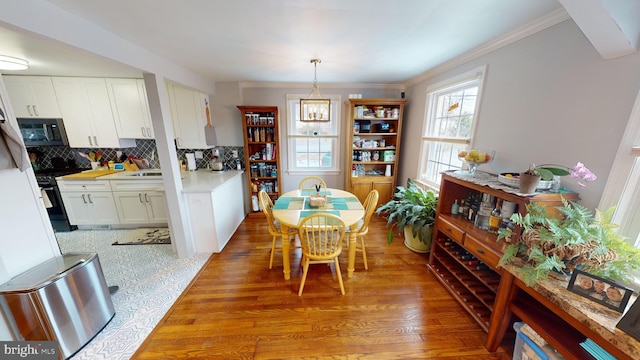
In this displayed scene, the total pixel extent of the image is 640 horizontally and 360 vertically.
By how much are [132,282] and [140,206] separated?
1450mm

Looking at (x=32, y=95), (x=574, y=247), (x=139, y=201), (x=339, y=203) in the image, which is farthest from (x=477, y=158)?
(x=32, y=95)

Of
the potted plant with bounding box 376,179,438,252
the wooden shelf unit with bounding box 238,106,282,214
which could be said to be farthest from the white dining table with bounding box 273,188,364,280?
the wooden shelf unit with bounding box 238,106,282,214

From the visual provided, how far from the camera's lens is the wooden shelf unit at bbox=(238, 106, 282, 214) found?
330 centimetres

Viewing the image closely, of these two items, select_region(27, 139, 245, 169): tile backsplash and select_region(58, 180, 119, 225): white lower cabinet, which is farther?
select_region(27, 139, 245, 169): tile backsplash

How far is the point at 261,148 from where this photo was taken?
363cm

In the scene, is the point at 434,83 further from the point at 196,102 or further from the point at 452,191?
the point at 196,102

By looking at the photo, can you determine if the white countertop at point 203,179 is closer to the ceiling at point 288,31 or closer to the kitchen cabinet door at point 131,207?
the kitchen cabinet door at point 131,207

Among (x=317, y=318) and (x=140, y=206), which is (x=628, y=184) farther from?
(x=140, y=206)

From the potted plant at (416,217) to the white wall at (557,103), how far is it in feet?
2.30

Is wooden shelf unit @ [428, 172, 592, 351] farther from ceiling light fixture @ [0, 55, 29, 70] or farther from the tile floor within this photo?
ceiling light fixture @ [0, 55, 29, 70]

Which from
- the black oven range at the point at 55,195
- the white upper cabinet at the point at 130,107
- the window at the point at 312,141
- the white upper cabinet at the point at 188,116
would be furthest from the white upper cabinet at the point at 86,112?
the window at the point at 312,141

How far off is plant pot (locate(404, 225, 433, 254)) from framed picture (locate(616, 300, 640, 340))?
153 cm

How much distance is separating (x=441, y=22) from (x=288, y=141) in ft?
8.87

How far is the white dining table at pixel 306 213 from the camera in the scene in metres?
1.92
